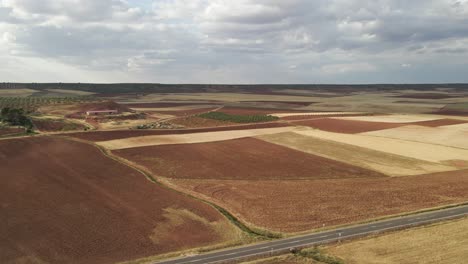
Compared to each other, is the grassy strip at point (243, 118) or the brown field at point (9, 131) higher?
the grassy strip at point (243, 118)

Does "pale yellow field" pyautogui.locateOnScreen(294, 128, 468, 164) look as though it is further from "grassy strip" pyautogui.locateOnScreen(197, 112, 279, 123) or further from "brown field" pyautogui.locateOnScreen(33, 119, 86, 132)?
"brown field" pyautogui.locateOnScreen(33, 119, 86, 132)

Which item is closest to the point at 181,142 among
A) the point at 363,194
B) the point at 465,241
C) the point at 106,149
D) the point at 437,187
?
the point at 106,149

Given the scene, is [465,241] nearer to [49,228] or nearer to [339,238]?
[339,238]

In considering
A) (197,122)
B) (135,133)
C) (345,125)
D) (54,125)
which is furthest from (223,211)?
(197,122)

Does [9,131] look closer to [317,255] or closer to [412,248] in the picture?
[317,255]

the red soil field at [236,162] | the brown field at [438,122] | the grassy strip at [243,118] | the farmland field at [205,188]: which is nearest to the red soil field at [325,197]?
the farmland field at [205,188]

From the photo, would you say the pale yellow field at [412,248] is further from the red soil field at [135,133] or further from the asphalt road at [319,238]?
the red soil field at [135,133]
